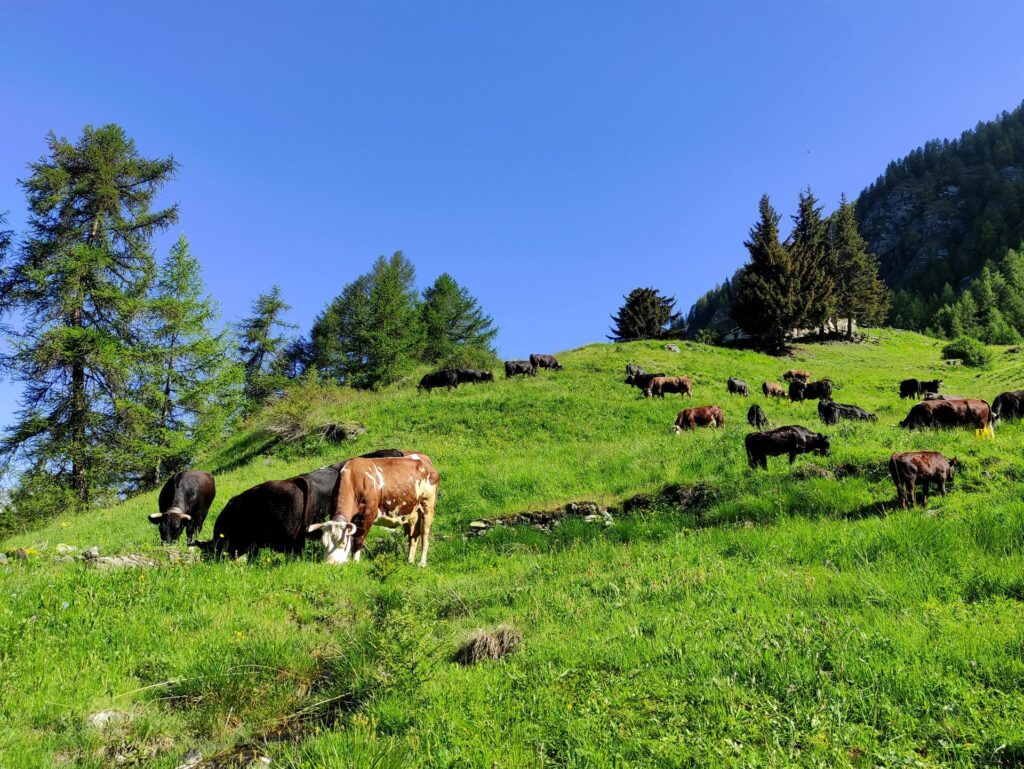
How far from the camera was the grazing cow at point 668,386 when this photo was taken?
27.6 meters

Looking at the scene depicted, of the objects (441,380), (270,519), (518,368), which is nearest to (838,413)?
(518,368)

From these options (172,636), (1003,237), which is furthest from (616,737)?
(1003,237)

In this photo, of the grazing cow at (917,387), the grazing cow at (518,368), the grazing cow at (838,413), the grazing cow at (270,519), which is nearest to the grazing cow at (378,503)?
the grazing cow at (270,519)

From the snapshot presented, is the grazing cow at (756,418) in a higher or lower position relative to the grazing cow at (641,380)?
lower

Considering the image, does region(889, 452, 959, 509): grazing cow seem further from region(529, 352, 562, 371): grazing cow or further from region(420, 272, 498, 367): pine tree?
region(420, 272, 498, 367): pine tree

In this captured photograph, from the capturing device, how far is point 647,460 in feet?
51.0

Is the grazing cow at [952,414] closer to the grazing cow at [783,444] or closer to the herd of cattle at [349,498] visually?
the herd of cattle at [349,498]

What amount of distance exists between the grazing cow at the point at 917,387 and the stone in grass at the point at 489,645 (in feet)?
98.7

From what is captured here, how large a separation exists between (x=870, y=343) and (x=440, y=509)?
56.5 metres

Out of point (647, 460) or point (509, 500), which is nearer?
point (509, 500)

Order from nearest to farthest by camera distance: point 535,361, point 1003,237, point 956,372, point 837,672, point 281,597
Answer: point 837,672 → point 281,597 → point 535,361 → point 956,372 → point 1003,237

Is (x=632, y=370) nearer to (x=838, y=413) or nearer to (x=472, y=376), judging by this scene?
(x=472, y=376)

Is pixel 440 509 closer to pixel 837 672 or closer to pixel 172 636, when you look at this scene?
pixel 172 636

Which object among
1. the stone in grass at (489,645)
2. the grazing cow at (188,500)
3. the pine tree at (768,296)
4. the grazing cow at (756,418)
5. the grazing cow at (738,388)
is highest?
the pine tree at (768,296)
